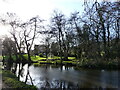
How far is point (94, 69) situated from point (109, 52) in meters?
3.90

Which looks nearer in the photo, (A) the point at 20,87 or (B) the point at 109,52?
(A) the point at 20,87

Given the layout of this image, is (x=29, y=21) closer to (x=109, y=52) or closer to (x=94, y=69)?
(x=94, y=69)

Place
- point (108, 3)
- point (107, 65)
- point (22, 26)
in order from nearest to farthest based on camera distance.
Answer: point (108, 3), point (107, 65), point (22, 26)

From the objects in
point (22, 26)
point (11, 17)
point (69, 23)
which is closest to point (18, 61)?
point (22, 26)

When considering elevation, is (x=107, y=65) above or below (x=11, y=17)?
below

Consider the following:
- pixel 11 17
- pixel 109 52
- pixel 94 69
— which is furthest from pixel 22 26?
pixel 109 52

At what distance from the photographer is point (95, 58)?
46.5 feet

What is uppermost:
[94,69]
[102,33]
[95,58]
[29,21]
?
[29,21]

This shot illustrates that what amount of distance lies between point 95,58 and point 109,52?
2.55 m

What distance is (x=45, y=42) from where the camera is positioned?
31.7 m

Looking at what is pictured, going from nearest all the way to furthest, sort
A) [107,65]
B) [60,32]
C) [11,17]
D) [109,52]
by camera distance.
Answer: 1. [109,52]
2. [107,65]
3. [11,17]
4. [60,32]

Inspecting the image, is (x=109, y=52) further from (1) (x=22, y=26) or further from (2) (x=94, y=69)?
(1) (x=22, y=26)

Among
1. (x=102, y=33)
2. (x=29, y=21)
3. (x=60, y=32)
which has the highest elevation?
(x=29, y=21)

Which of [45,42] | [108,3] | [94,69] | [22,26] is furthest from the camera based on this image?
[45,42]
